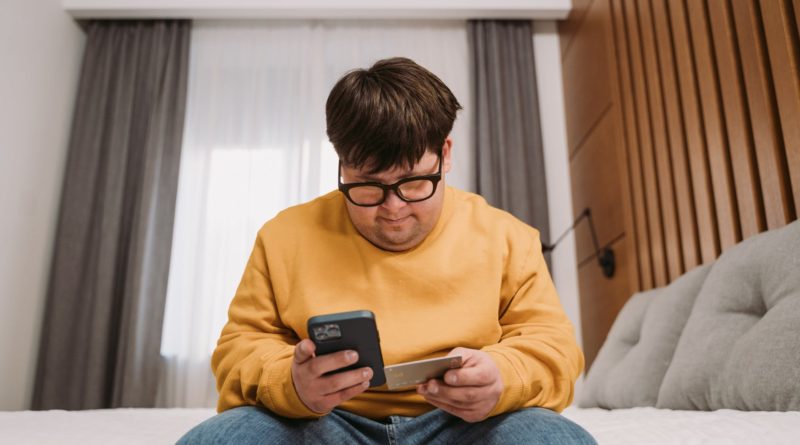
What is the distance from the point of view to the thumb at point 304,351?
0.77 m

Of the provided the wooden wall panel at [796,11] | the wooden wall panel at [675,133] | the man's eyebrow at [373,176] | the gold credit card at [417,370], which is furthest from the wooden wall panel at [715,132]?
the gold credit card at [417,370]

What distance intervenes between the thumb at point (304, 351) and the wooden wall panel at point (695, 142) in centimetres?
152

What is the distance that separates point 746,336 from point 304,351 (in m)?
0.97

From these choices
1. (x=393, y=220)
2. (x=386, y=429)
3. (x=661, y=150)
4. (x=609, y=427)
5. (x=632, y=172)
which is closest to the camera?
(x=386, y=429)

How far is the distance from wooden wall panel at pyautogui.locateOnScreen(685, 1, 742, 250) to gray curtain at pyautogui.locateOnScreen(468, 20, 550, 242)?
1.28m

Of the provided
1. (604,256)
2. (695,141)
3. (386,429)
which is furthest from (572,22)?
(386,429)

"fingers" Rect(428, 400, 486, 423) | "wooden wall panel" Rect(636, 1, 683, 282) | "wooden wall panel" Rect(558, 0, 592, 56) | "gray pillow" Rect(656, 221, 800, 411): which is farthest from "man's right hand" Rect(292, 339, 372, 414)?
"wooden wall panel" Rect(558, 0, 592, 56)

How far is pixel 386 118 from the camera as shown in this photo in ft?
Answer: 3.17

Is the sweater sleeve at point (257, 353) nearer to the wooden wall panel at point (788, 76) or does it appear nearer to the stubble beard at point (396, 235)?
the stubble beard at point (396, 235)

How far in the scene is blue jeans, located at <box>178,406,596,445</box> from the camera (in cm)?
80

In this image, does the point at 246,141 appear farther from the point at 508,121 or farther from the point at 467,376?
the point at 467,376

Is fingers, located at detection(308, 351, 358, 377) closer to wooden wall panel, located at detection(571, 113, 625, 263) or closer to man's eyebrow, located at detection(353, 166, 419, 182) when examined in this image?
man's eyebrow, located at detection(353, 166, 419, 182)

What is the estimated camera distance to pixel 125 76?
11.1ft

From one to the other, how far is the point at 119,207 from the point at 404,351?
2595 millimetres
